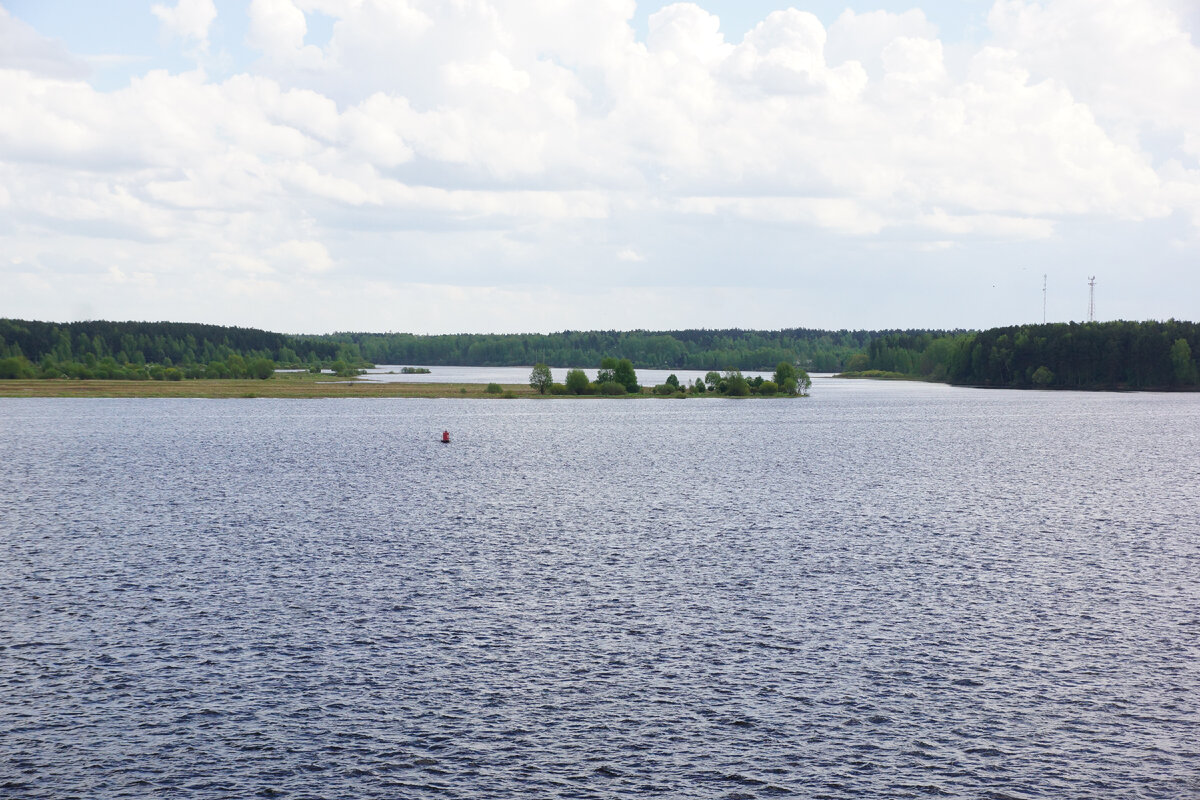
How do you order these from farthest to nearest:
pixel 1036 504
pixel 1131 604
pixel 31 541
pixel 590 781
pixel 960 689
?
pixel 1036 504 → pixel 31 541 → pixel 1131 604 → pixel 960 689 → pixel 590 781

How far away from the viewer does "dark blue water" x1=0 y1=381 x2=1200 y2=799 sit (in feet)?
80.0

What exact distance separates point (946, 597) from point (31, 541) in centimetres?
4435

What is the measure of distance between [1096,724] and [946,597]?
14177 mm

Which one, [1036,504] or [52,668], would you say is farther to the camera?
[1036,504]

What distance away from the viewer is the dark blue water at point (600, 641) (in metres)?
24.4

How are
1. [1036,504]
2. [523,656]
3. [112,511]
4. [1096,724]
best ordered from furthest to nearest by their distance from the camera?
[1036,504], [112,511], [523,656], [1096,724]

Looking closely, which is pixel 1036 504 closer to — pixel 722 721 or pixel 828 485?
pixel 828 485

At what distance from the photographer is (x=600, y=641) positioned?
34.6 m

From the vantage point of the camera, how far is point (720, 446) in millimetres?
120625

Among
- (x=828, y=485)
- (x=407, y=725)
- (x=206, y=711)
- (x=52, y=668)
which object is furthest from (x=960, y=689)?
(x=828, y=485)

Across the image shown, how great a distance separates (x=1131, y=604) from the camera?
130 feet

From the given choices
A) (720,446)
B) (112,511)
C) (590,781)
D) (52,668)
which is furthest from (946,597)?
(720,446)

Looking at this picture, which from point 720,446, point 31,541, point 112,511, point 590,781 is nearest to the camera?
point 590,781

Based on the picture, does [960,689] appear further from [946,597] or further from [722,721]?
[946,597]
